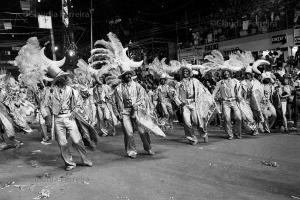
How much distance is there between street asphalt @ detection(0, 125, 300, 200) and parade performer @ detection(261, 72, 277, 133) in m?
1.04

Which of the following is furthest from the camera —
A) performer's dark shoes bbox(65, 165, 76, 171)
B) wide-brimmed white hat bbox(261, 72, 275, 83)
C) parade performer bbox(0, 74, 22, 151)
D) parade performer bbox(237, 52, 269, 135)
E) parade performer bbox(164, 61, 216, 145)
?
wide-brimmed white hat bbox(261, 72, 275, 83)

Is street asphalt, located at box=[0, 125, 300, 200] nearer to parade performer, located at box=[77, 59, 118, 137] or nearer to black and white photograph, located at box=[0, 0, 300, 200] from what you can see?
black and white photograph, located at box=[0, 0, 300, 200]

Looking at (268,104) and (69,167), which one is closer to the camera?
(69,167)

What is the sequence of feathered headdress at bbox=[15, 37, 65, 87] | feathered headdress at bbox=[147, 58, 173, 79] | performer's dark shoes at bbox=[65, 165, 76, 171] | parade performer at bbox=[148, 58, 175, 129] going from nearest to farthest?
performer's dark shoes at bbox=[65, 165, 76, 171] → feathered headdress at bbox=[15, 37, 65, 87] → parade performer at bbox=[148, 58, 175, 129] → feathered headdress at bbox=[147, 58, 173, 79]

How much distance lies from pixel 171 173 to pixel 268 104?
17.9ft

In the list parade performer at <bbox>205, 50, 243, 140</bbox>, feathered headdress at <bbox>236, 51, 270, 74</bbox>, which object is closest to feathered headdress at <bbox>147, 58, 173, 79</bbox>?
feathered headdress at <bbox>236, 51, 270, 74</bbox>

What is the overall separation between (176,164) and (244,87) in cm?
435

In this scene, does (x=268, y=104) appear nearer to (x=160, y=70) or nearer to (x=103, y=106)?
(x=103, y=106)

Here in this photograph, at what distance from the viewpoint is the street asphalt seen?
527cm

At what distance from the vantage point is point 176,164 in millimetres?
7051

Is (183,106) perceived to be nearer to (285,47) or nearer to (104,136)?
(104,136)

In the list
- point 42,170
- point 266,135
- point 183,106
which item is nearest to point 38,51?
point 42,170

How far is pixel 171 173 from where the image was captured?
6355 mm

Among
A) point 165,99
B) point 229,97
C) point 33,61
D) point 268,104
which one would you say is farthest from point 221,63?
point 33,61
